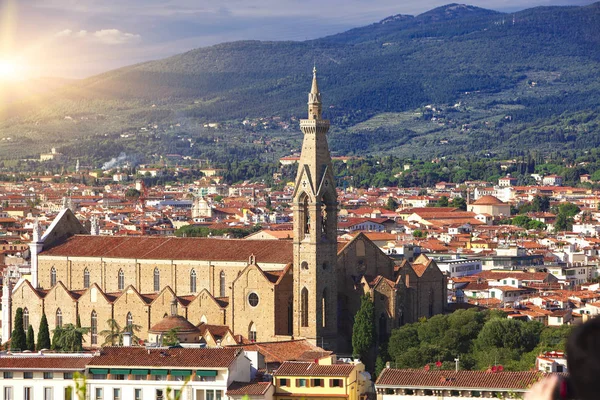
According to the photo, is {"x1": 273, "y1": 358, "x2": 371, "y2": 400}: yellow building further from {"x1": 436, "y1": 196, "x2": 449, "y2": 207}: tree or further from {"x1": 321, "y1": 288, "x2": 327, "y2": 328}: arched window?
{"x1": 436, "y1": 196, "x2": 449, "y2": 207}: tree

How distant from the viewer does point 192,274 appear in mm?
48344

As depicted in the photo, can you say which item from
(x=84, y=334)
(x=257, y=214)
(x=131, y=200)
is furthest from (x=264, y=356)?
(x=131, y=200)

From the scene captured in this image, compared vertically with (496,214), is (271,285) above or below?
above

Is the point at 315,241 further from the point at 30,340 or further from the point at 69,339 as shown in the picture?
the point at 30,340

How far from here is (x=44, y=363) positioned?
3300 centimetres

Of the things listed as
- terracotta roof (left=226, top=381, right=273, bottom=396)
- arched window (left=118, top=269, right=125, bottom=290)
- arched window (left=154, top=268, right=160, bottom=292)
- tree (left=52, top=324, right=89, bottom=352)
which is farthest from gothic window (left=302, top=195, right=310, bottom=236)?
terracotta roof (left=226, top=381, right=273, bottom=396)

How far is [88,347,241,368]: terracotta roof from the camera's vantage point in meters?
31.7

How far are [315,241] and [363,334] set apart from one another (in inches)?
125

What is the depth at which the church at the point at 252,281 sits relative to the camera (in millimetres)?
45562

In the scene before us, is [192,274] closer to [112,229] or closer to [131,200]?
[112,229]

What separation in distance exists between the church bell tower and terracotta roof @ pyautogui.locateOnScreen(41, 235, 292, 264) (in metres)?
1.32

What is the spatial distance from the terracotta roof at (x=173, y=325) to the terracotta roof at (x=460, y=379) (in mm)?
12428

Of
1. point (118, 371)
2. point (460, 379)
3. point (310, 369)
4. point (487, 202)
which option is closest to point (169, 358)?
point (118, 371)

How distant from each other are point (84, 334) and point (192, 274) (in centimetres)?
394
